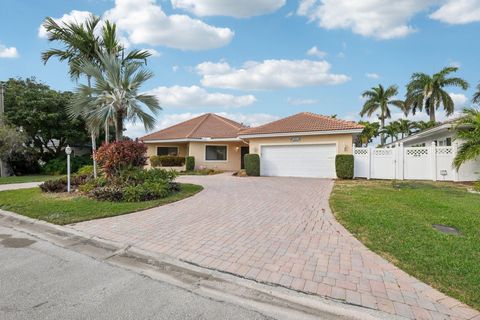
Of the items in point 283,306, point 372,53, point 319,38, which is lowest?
point 283,306

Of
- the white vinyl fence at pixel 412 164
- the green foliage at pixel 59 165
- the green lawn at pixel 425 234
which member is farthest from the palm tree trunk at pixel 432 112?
the green foliage at pixel 59 165

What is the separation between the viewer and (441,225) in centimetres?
556

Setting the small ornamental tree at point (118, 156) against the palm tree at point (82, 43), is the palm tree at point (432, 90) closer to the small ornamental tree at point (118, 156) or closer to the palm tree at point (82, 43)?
the palm tree at point (82, 43)

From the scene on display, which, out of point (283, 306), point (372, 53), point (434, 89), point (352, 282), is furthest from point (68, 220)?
point (434, 89)

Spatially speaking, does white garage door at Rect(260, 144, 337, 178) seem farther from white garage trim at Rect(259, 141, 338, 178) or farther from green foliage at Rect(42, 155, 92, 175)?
green foliage at Rect(42, 155, 92, 175)

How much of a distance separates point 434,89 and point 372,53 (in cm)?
2087

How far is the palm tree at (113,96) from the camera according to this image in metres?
9.97

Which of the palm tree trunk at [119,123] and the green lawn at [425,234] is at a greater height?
the palm tree trunk at [119,123]

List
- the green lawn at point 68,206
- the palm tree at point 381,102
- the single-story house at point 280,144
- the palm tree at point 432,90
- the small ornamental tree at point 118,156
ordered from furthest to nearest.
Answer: the palm tree at point 381,102, the palm tree at point 432,90, the single-story house at point 280,144, the small ornamental tree at point 118,156, the green lawn at point 68,206

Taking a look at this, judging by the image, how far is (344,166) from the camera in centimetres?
1452

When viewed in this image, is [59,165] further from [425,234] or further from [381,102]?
[381,102]

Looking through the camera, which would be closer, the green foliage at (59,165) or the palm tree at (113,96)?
the palm tree at (113,96)

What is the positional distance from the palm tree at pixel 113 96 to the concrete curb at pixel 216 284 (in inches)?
234

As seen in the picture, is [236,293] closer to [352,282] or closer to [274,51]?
[352,282]
